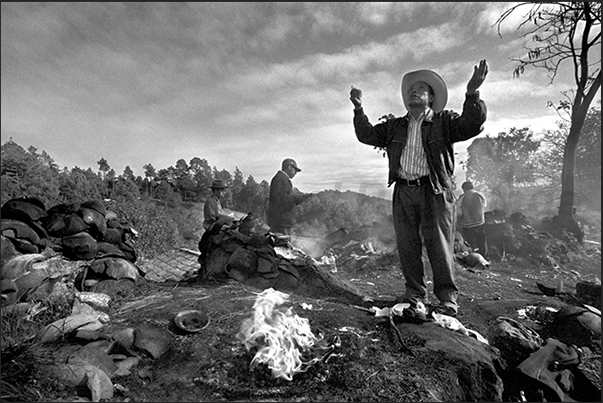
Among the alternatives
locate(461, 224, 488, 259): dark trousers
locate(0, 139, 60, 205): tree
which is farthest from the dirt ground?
locate(0, 139, 60, 205): tree

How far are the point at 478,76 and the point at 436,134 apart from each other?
678mm

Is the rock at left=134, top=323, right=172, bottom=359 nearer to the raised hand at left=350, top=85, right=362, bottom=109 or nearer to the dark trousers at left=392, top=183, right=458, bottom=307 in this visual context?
the dark trousers at left=392, top=183, right=458, bottom=307

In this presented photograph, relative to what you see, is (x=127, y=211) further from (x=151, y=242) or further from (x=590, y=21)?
(x=590, y=21)

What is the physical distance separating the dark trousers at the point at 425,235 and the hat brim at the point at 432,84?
1.08 m

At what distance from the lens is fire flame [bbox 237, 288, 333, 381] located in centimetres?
234

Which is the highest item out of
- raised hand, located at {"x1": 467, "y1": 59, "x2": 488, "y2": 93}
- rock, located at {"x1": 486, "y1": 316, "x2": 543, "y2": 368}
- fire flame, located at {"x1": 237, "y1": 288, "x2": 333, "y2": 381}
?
raised hand, located at {"x1": 467, "y1": 59, "x2": 488, "y2": 93}

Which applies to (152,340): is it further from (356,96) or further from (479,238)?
(479,238)

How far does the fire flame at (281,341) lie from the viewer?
2344mm

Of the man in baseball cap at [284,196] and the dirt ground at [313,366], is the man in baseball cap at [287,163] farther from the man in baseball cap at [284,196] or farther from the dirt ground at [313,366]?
the dirt ground at [313,366]

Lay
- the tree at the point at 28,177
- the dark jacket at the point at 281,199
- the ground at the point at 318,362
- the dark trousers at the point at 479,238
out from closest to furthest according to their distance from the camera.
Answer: the ground at the point at 318,362 → the dark jacket at the point at 281,199 → the dark trousers at the point at 479,238 → the tree at the point at 28,177

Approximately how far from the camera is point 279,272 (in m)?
4.88

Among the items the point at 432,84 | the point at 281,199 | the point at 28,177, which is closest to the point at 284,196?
the point at 281,199

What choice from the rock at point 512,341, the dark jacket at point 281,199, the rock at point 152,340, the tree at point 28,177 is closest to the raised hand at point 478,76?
the rock at point 512,341

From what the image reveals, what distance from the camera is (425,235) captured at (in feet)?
11.8
